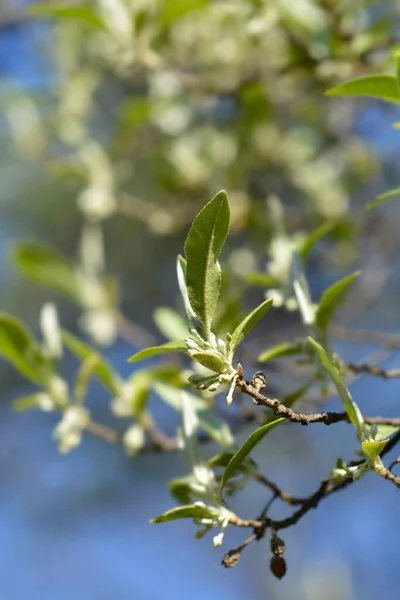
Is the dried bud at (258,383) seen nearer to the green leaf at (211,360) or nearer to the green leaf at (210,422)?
Result: the green leaf at (211,360)

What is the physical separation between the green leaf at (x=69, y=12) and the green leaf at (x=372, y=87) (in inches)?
36.0

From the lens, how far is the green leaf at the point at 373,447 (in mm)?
733

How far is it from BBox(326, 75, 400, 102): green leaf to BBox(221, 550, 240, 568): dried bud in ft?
1.56

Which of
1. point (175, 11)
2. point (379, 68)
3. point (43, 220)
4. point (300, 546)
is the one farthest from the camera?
point (43, 220)

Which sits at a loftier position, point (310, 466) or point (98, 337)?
point (98, 337)

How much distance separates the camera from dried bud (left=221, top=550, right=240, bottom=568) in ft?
2.56

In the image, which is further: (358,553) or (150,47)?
(358,553)

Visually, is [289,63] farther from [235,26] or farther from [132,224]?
[132,224]

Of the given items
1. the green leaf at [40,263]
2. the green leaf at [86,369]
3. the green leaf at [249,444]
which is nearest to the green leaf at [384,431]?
the green leaf at [249,444]

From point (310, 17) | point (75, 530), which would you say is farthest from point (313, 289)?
point (75, 530)

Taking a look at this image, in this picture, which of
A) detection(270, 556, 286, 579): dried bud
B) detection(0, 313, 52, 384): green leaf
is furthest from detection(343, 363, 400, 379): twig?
detection(0, 313, 52, 384): green leaf

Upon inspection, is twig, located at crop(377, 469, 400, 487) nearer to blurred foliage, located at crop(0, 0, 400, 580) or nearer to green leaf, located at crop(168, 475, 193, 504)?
blurred foliage, located at crop(0, 0, 400, 580)

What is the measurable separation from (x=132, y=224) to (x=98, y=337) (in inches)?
90.2

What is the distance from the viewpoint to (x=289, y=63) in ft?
5.07
